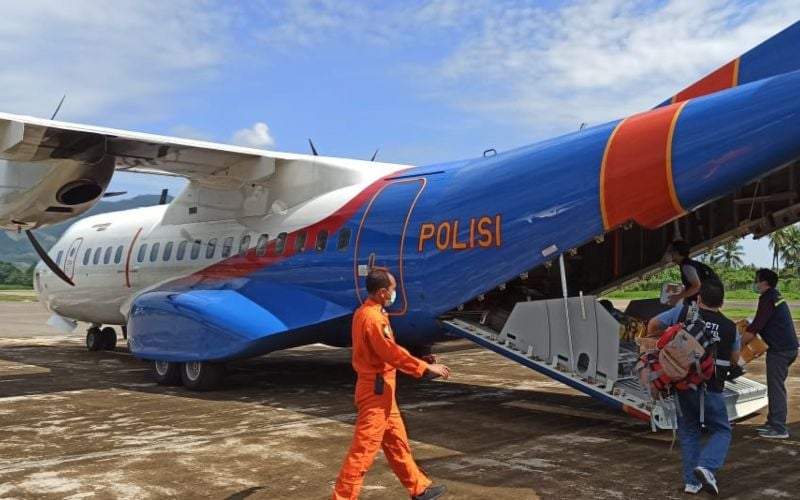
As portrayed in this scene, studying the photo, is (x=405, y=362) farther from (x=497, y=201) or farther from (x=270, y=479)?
(x=497, y=201)

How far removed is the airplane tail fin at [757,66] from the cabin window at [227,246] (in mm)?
7004

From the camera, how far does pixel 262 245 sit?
442 inches

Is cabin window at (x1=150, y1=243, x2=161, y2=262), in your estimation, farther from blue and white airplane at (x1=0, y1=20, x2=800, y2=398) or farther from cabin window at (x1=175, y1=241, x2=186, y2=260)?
cabin window at (x1=175, y1=241, x2=186, y2=260)

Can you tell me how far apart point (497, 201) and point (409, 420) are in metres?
2.69

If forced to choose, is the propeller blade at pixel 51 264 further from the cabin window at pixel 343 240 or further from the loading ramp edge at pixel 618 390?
the loading ramp edge at pixel 618 390

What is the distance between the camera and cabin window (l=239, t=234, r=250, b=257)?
1147cm

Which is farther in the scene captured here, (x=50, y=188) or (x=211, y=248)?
(x=211, y=248)

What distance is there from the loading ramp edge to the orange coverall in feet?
10.2

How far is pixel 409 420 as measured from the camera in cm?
823

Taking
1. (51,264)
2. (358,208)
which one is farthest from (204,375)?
(51,264)

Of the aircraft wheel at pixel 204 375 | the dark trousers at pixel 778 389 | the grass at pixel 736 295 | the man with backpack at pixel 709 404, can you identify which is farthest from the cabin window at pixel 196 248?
the grass at pixel 736 295

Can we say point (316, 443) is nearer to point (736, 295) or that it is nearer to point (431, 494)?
point (431, 494)

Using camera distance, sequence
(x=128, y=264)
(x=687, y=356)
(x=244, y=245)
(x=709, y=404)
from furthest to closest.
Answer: (x=128, y=264), (x=244, y=245), (x=709, y=404), (x=687, y=356)

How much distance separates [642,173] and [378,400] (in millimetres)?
4032
